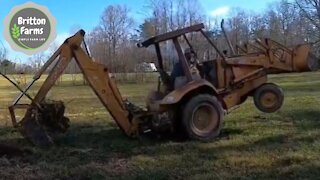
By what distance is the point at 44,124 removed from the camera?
385 inches

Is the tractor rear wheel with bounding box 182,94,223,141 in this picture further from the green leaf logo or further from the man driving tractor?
the green leaf logo

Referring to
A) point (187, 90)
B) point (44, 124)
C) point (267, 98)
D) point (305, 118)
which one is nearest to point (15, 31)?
point (44, 124)

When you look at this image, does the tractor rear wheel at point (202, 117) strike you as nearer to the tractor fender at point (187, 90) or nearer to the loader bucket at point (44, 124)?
the tractor fender at point (187, 90)

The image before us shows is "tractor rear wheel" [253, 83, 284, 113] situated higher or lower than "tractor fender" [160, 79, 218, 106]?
lower

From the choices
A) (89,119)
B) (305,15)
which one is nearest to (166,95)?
(89,119)

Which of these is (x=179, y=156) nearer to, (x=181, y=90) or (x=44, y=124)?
(x=181, y=90)

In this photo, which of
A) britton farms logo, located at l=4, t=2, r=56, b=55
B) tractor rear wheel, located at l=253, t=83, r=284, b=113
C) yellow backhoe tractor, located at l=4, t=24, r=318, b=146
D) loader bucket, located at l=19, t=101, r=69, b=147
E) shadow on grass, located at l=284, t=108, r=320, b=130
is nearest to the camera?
loader bucket, located at l=19, t=101, r=69, b=147

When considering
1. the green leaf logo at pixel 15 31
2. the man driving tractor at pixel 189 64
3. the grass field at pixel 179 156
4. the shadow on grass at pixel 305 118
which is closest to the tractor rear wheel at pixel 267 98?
the grass field at pixel 179 156

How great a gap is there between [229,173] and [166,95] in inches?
135

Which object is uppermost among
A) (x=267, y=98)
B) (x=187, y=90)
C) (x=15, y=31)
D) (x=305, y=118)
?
(x=15, y=31)

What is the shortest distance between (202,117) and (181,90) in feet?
2.51

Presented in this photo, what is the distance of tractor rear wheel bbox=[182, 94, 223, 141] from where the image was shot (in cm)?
924

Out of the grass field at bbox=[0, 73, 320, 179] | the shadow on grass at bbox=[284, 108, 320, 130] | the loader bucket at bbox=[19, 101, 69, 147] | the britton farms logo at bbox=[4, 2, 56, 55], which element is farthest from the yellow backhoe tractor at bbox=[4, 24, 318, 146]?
the britton farms logo at bbox=[4, 2, 56, 55]

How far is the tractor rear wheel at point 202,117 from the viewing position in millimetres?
9242
